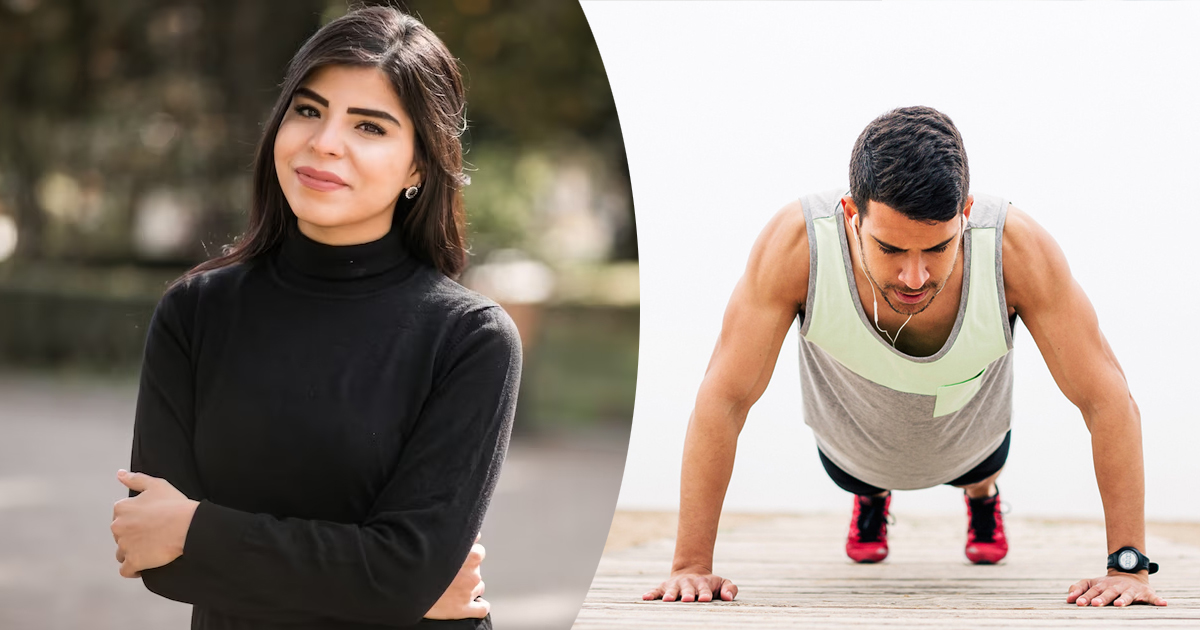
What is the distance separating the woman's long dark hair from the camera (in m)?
1.49

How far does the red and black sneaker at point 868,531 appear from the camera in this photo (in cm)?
284

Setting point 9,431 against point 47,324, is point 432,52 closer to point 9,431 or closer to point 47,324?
point 9,431

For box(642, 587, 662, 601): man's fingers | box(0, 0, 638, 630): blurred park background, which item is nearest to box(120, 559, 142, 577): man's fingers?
box(642, 587, 662, 601): man's fingers

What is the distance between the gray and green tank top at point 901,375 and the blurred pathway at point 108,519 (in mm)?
3246

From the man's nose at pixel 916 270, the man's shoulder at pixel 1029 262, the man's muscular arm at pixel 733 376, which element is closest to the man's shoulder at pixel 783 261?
the man's muscular arm at pixel 733 376

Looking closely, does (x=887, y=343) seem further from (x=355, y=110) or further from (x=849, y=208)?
(x=355, y=110)

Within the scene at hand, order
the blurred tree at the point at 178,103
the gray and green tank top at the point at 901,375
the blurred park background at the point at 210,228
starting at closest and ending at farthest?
1. the gray and green tank top at the point at 901,375
2. the blurred park background at the point at 210,228
3. the blurred tree at the point at 178,103

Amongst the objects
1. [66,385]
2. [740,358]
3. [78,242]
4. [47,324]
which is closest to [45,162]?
[78,242]

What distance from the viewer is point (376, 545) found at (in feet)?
4.48

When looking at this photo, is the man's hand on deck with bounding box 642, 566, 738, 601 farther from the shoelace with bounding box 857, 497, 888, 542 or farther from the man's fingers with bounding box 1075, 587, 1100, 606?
the shoelace with bounding box 857, 497, 888, 542

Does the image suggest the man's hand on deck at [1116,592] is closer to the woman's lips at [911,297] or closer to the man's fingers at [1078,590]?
the man's fingers at [1078,590]

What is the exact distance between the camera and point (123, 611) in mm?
4910

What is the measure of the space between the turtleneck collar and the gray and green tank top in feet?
3.19

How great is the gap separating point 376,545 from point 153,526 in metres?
0.27
